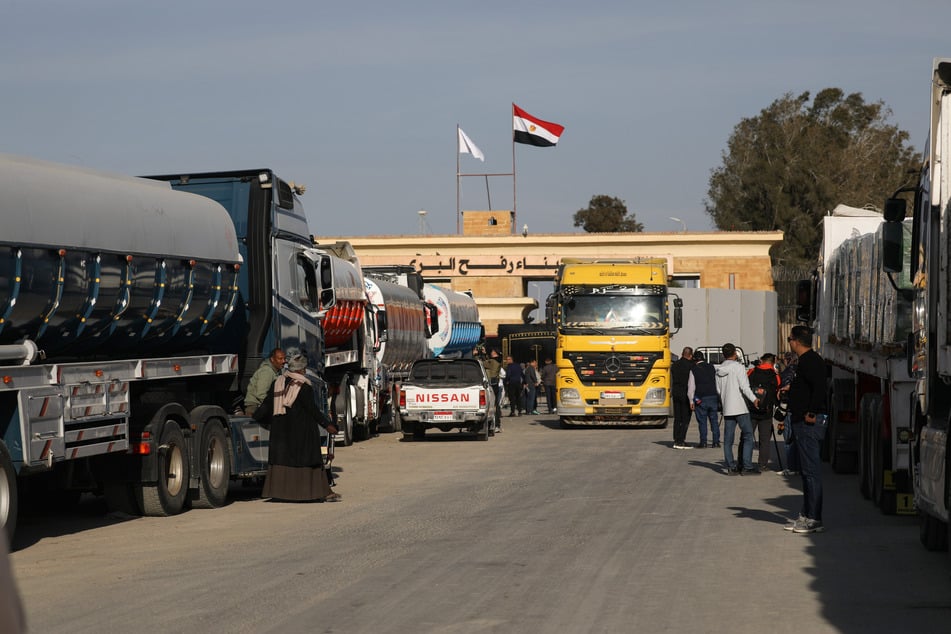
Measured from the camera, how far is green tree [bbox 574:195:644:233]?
115125 mm

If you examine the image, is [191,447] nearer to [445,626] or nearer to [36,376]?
[36,376]

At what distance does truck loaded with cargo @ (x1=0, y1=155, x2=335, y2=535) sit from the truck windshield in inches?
574

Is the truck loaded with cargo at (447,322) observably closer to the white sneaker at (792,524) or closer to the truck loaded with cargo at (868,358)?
the truck loaded with cargo at (868,358)

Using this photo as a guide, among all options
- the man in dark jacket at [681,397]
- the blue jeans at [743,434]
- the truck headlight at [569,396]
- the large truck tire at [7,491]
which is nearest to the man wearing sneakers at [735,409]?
the blue jeans at [743,434]

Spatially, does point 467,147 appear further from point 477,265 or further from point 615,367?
point 615,367

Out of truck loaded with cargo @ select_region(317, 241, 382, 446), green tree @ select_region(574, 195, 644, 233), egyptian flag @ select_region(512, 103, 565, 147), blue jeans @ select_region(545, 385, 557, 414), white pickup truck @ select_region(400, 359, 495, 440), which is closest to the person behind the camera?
truck loaded with cargo @ select_region(317, 241, 382, 446)

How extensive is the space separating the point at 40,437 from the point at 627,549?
16.8ft

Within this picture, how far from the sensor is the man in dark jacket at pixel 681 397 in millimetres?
25500

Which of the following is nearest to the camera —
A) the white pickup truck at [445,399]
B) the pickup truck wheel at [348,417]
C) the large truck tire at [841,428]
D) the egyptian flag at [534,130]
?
the large truck tire at [841,428]

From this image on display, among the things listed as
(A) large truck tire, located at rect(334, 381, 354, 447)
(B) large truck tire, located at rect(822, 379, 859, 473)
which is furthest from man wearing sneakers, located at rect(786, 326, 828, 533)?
(A) large truck tire, located at rect(334, 381, 354, 447)

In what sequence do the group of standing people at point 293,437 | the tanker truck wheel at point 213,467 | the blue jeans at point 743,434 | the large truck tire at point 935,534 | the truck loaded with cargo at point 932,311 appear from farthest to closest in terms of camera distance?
the blue jeans at point 743,434, the group of standing people at point 293,437, the tanker truck wheel at point 213,467, the large truck tire at point 935,534, the truck loaded with cargo at point 932,311

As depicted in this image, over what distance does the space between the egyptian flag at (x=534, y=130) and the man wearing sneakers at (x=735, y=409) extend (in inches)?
2031

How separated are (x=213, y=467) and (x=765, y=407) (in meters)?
8.60

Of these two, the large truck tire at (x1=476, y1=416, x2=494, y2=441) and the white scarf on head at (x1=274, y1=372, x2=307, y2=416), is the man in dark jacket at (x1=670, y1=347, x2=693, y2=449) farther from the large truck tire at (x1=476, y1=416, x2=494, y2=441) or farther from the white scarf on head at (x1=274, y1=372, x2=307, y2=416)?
the white scarf on head at (x1=274, y1=372, x2=307, y2=416)
